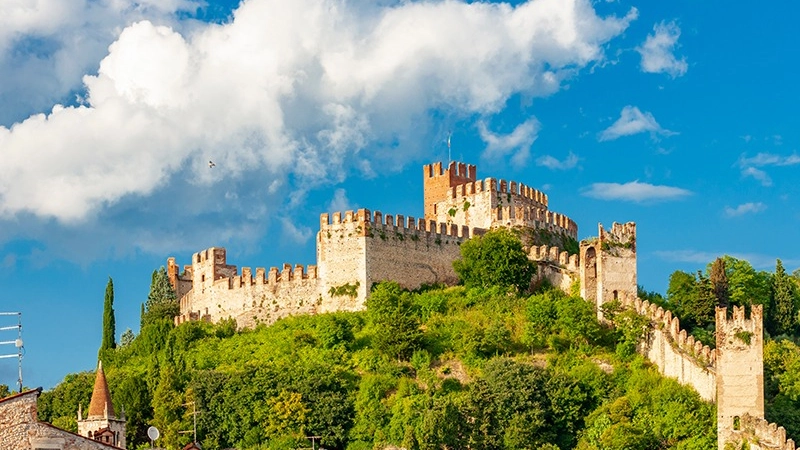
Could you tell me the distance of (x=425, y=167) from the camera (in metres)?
80.6

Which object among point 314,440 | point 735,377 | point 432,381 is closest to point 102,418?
point 314,440

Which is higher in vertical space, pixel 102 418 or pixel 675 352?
pixel 675 352

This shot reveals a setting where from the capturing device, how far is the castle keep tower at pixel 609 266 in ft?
225

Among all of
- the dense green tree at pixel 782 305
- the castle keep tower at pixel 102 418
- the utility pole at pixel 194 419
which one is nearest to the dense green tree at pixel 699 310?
the dense green tree at pixel 782 305

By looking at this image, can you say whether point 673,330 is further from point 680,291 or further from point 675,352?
point 680,291

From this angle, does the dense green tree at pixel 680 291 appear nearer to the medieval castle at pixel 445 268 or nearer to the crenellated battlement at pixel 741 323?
the medieval castle at pixel 445 268

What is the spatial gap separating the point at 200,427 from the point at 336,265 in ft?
39.5

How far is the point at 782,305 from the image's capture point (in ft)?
266

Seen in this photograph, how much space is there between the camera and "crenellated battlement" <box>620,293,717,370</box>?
6200 centimetres

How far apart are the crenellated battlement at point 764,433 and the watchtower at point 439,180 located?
83.0ft

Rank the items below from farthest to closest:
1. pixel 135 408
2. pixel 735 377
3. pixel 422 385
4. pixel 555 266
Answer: pixel 555 266 < pixel 135 408 < pixel 422 385 < pixel 735 377

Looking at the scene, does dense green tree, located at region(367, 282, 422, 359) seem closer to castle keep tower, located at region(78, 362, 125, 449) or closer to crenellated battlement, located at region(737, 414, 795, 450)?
castle keep tower, located at region(78, 362, 125, 449)

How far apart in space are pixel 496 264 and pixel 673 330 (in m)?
9.96

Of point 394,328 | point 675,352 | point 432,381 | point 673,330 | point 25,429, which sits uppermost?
point 394,328
